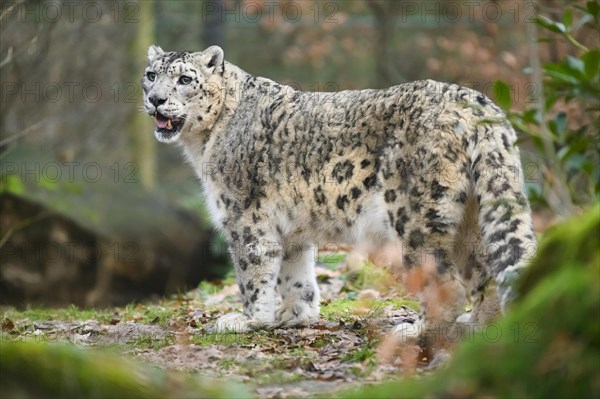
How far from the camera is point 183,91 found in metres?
8.18

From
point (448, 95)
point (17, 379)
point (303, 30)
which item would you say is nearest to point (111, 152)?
point (303, 30)

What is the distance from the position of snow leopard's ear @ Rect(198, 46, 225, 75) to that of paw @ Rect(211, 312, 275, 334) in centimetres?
207

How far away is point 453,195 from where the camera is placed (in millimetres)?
6371

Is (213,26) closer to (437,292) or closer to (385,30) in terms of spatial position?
(385,30)

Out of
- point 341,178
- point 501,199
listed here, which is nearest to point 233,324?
point 341,178

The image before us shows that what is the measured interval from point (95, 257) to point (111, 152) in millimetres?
7770

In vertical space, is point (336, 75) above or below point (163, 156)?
above

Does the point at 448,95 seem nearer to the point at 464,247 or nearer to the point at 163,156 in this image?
the point at 464,247

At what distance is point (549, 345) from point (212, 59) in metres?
5.24

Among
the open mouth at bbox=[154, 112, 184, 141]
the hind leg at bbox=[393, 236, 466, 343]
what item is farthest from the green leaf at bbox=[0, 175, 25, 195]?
the hind leg at bbox=[393, 236, 466, 343]

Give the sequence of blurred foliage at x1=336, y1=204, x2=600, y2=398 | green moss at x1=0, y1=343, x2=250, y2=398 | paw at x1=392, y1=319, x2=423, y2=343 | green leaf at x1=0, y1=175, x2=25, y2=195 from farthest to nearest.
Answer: green leaf at x1=0, y1=175, x2=25, y2=195
paw at x1=392, y1=319, x2=423, y2=343
green moss at x1=0, y1=343, x2=250, y2=398
blurred foliage at x1=336, y1=204, x2=600, y2=398

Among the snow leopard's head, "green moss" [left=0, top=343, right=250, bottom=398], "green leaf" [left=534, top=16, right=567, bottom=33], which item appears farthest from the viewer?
the snow leopard's head

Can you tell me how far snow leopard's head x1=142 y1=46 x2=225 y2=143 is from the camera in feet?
26.6

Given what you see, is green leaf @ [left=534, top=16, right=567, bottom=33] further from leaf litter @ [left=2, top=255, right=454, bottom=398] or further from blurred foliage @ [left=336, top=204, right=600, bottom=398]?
leaf litter @ [left=2, top=255, right=454, bottom=398]
